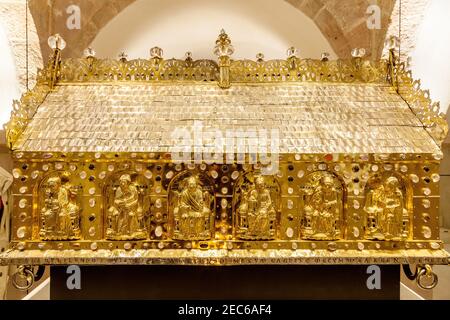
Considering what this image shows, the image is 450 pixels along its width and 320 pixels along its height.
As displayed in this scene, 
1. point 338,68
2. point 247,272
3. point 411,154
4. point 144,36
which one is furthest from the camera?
point 144,36

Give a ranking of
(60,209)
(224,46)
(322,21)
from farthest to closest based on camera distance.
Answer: (322,21) < (224,46) < (60,209)

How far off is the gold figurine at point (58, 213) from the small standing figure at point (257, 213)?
103cm

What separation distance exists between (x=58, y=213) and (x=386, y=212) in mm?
2038

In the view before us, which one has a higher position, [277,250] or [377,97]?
[377,97]

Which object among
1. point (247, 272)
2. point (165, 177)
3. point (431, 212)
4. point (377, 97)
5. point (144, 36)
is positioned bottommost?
point (247, 272)

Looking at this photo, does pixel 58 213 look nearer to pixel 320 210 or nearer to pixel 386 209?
pixel 320 210

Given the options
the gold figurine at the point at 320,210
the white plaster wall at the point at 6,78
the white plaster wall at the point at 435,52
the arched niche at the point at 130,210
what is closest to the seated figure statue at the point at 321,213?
the gold figurine at the point at 320,210

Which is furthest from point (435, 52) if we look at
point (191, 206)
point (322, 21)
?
point (191, 206)

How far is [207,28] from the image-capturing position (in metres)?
3.16

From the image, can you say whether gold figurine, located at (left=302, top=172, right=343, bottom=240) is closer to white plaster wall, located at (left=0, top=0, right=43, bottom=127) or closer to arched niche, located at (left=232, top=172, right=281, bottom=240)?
arched niche, located at (left=232, top=172, right=281, bottom=240)

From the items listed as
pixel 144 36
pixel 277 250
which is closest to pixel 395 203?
pixel 277 250

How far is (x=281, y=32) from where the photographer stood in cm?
315
